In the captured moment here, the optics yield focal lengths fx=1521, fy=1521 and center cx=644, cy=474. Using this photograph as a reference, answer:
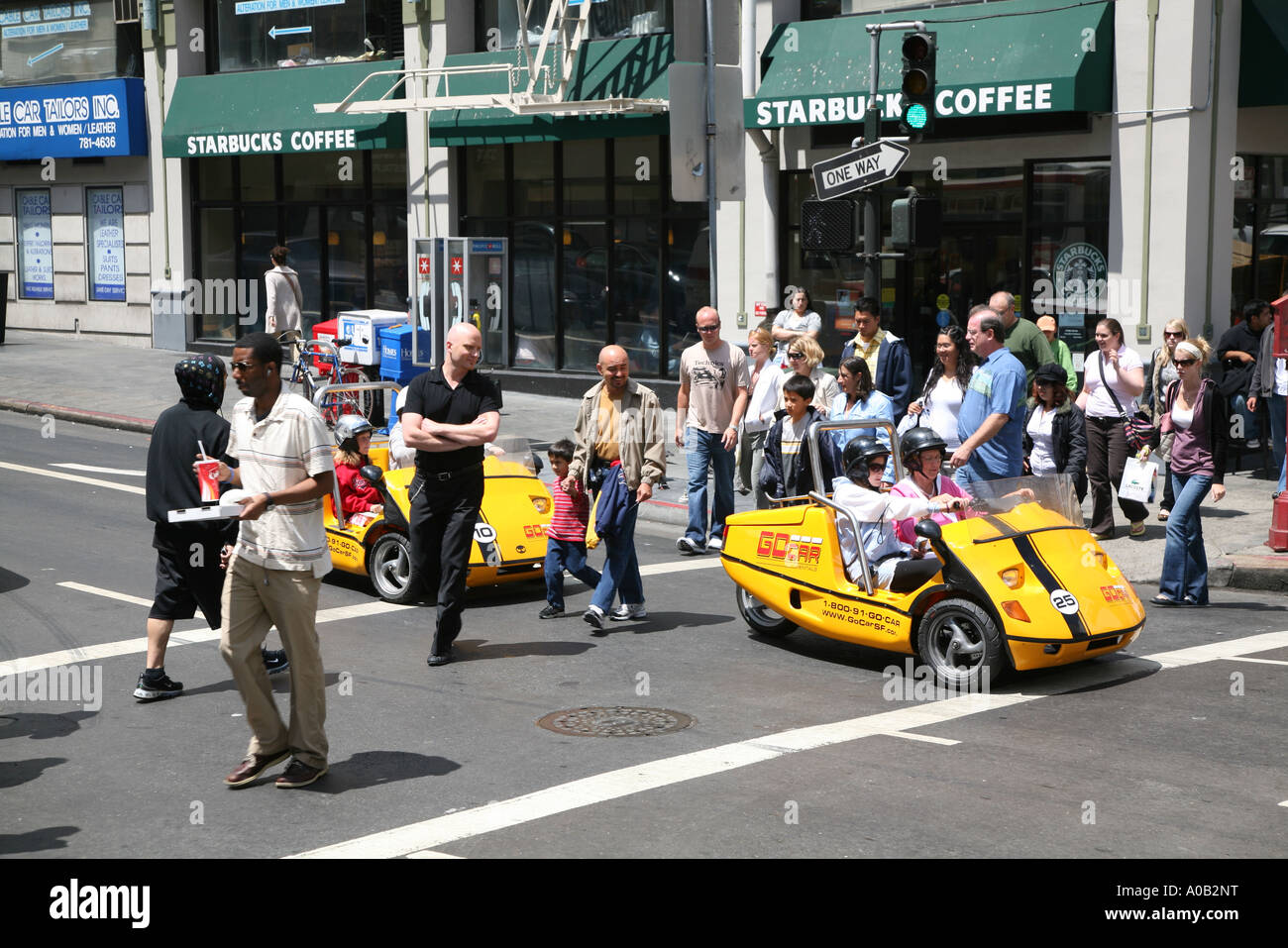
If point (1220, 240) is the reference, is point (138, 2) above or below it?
above

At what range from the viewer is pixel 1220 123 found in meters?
16.3

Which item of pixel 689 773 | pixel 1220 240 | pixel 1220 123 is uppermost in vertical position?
pixel 1220 123

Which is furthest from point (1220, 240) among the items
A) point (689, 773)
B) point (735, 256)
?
point (689, 773)

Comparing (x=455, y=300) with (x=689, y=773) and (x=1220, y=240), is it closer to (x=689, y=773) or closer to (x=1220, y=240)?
(x=1220, y=240)

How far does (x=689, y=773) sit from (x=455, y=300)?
13.8 m

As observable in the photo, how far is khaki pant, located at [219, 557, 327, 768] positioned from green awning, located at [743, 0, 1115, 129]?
1152cm

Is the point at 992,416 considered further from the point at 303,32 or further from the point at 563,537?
the point at 303,32

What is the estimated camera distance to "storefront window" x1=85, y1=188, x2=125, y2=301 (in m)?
28.3

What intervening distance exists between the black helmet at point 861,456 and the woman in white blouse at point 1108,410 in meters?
4.36

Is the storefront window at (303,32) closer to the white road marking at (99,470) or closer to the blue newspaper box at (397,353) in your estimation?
the blue newspaper box at (397,353)

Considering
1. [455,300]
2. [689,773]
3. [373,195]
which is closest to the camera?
[689,773]

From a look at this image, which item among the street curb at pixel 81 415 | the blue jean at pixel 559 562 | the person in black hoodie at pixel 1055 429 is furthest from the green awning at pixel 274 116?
the blue jean at pixel 559 562

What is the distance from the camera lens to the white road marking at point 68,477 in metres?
15.4

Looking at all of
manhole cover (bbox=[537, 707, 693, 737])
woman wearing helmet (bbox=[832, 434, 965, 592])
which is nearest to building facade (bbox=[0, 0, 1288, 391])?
woman wearing helmet (bbox=[832, 434, 965, 592])
